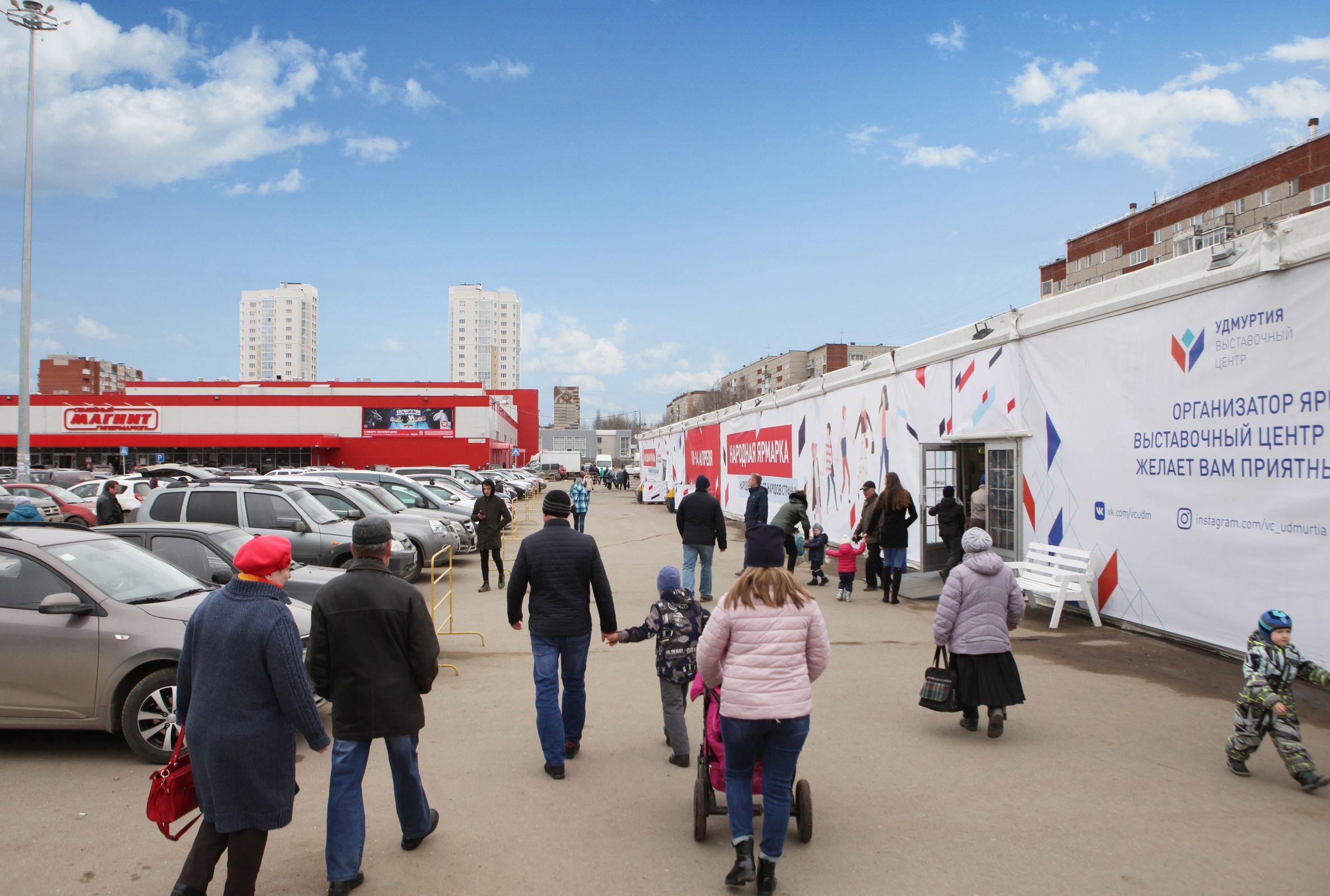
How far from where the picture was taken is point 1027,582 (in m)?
10.7

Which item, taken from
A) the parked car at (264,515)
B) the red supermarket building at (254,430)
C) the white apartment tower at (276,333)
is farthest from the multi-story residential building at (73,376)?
the parked car at (264,515)

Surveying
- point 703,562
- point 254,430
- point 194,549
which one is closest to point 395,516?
point 703,562

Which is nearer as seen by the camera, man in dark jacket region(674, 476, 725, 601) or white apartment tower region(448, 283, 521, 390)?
man in dark jacket region(674, 476, 725, 601)

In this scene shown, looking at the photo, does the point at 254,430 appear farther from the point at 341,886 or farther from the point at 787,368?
the point at 787,368

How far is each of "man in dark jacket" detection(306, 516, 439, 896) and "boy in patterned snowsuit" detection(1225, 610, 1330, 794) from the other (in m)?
4.94

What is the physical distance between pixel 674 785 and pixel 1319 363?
688 cm

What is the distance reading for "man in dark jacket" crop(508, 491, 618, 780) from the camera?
17.0 ft

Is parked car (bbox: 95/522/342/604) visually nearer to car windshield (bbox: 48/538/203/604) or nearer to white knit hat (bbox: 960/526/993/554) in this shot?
car windshield (bbox: 48/538/203/604)

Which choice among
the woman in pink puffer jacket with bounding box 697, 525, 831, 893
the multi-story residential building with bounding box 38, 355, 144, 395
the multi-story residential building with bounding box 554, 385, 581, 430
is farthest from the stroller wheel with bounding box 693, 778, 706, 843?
the multi-story residential building with bounding box 554, 385, 581, 430

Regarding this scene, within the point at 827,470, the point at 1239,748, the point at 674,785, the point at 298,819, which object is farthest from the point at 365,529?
the point at 827,470

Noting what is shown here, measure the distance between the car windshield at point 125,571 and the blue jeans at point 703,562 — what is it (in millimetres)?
6459

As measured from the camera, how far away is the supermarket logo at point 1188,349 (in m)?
8.73

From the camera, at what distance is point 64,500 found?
73.5 feet

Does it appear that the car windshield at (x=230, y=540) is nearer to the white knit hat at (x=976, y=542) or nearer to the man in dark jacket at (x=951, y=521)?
the white knit hat at (x=976, y=542)
